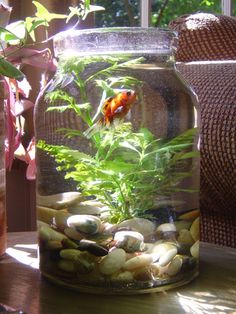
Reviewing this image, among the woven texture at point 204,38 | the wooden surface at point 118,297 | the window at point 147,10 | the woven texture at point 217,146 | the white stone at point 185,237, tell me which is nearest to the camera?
the wooden surface at point 118,297

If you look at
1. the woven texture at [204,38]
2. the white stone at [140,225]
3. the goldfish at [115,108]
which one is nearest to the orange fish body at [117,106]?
the goldfish at [115,108]

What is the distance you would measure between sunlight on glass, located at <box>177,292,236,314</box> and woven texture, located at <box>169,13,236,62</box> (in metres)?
0.84

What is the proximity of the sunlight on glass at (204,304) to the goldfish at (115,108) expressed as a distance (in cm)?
19

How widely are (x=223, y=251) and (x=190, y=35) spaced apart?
0.69 meters

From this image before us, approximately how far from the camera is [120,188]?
2.15 ft

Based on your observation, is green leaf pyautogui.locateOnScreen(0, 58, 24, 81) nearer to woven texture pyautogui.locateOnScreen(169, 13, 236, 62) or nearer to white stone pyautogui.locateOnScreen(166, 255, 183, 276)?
white stone pyautogui.locateOnScreen(166, 255, 183, 276)

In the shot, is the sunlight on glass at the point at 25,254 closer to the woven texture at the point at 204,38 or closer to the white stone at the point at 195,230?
the white stone at the point at 195,230

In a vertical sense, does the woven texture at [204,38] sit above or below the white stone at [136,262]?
above

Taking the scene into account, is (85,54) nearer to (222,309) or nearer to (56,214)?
(56,214)

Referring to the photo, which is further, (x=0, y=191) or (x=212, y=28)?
(x=212, y=28)

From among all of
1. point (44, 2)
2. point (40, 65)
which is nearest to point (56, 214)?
point (40, 65)

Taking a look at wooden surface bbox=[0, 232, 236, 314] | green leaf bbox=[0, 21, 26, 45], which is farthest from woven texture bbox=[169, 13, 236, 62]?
wooden surface bbox=[0, 232, 236, 314]

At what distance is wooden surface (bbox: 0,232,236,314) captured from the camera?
589 mm

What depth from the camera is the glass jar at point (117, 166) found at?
646 millimetres
